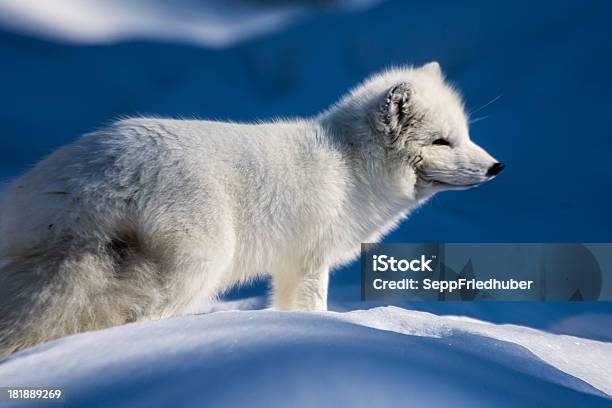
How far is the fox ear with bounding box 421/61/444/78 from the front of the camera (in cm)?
219

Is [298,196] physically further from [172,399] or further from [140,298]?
Answer: [172,399]

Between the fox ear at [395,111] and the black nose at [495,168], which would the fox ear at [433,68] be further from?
the black nose at [495,168]

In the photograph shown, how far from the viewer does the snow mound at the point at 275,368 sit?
1.00 meters

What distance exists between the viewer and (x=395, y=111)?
1925 millimetres

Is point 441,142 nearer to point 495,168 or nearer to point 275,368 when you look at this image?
point 495,168

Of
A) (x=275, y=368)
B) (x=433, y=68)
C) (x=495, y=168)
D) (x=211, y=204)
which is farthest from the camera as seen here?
(x=433, y=68)

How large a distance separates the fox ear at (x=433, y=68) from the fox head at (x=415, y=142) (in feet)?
0.74

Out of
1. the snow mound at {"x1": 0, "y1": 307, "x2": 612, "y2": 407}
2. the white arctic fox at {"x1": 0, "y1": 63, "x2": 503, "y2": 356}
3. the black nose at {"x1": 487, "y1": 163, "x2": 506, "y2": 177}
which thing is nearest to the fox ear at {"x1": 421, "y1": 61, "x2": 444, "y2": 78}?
the white arctic fox at {"x1": 0, "y1": 63, "x2": 503, "y2": 356}

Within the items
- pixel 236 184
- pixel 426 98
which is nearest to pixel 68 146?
pixel 236 184

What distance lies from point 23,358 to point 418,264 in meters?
1.20

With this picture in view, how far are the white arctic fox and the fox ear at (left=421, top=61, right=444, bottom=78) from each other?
126 mm

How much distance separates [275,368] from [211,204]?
1.77 feet

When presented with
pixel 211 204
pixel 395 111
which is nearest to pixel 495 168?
pixel 395 111

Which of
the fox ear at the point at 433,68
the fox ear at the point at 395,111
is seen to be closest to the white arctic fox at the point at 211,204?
the fox ear at the point at 395,111
